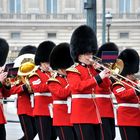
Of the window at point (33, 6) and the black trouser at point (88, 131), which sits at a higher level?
the window at point (33, 6)

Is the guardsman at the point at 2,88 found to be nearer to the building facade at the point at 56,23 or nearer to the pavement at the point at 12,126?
the pavement at the point at 12,126

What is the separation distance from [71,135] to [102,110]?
88 cm

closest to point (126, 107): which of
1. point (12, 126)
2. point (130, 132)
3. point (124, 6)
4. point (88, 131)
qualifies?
point (130, 132)

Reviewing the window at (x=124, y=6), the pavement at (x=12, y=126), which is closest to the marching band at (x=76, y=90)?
the pavement at (x=12, y=126)

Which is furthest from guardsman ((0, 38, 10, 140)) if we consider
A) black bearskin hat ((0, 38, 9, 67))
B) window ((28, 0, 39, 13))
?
window ((28, 0, 39, 13))

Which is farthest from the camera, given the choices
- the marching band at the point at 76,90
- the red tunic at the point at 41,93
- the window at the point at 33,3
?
the window at the point at 33,3

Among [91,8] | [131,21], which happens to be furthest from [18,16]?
[91,8]

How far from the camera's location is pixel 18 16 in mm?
43406

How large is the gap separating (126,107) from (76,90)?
828mm

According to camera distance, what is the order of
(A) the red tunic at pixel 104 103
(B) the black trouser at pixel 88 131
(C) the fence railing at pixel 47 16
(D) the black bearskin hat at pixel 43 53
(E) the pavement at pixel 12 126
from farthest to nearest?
(C) the fence railing at pixel 47 16, (E) the pavement at pixel 12 126, (D) the black bearskin hat at pixel 43 53, (A) the red tunic at pixel 104 103, (B) the black trouser at pixel 88 131

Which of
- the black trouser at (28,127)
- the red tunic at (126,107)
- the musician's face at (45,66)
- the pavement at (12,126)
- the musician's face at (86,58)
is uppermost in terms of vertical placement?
the musician's face at (86,58)

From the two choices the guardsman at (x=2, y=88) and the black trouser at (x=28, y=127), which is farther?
the black trouser at (x=28, y=127)

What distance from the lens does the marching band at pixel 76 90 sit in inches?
271

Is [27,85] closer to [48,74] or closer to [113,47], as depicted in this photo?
[48,74]
